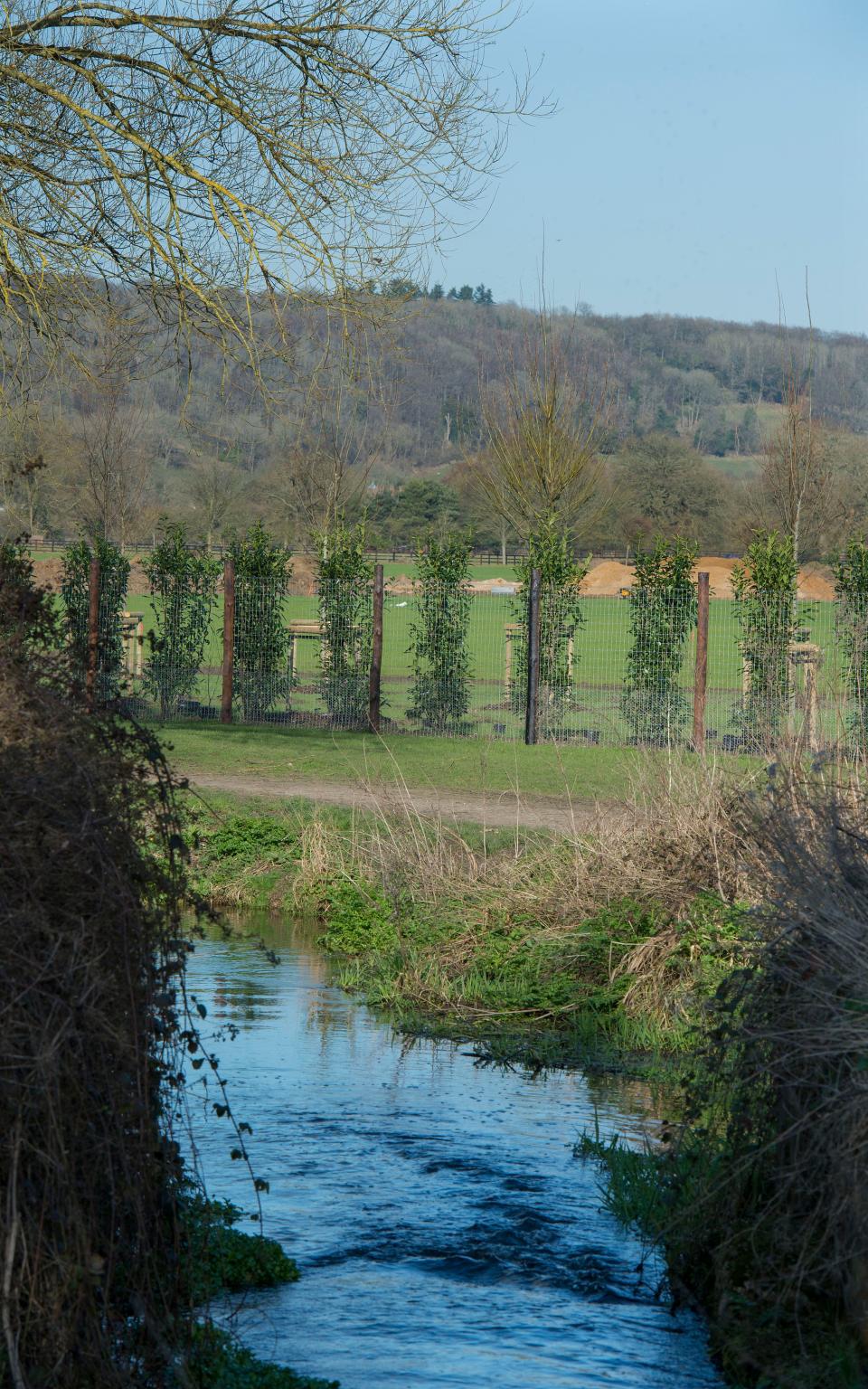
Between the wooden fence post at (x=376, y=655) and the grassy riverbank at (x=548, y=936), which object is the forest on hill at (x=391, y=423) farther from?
the grassy riverbank at (x=548, y=936)

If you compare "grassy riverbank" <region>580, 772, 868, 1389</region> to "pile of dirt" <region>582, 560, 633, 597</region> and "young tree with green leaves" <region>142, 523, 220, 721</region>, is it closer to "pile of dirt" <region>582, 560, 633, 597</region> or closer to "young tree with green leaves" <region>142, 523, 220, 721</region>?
"young tree with green leaves" <region>142, 523, 220, 721</region>

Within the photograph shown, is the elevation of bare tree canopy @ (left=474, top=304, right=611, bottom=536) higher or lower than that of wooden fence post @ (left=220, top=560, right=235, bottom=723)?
higher

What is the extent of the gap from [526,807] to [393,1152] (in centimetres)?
714

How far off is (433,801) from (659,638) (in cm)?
782

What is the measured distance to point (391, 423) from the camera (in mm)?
33875

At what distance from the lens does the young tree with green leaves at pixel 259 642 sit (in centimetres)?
2164

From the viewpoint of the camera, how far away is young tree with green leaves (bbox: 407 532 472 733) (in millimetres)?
21391

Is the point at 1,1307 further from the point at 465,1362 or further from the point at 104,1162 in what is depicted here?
the point at 465,1362

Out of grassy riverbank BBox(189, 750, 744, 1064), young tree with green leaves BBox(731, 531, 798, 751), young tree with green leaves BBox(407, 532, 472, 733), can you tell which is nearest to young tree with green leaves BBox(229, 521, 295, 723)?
young tree with green leaves BBox(407, 532, 472, 733)

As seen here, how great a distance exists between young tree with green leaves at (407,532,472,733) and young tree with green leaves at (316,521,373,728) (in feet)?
2.34

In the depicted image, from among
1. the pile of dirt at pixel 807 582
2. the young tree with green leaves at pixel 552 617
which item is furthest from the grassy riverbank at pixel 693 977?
the pile of dirt at pixel 807 582

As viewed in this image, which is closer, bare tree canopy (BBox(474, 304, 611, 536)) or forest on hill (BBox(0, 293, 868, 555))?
forest on hill (BBox(0, 293, 868, 555))

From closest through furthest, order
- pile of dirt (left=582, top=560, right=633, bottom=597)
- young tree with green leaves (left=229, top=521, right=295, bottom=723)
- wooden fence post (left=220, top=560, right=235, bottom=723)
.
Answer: wooden fence post (left=220, top=560, right=235, bottom=723) → young tree with green leaves (left=229, top=521, right=295, bottom=723) → pile of dirt (left=582, top=560, right=633, bottom=597)

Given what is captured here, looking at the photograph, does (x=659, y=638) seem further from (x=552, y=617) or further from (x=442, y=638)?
(x=442, y=638)
